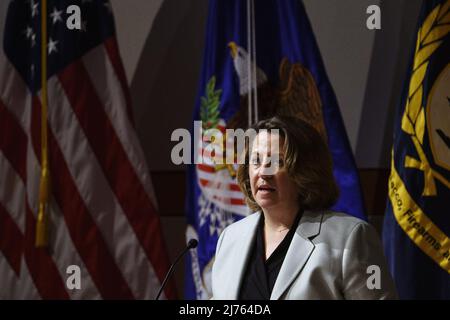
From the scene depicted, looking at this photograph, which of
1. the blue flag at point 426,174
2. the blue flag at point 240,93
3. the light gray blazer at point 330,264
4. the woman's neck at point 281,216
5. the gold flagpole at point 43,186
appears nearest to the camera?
the light gray blazer at point 330,264

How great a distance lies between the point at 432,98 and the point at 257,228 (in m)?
1.38

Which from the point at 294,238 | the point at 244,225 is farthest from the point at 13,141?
the point at 294,238

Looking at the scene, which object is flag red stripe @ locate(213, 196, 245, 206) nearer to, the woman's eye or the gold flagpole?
the gold flagpole

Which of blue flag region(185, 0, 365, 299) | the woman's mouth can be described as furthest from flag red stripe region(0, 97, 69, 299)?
the woman's mouth

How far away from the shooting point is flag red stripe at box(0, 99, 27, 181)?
355 centimetres

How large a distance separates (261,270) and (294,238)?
5.5 inches

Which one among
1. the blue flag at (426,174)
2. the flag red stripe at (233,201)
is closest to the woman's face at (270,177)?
the blue flag at (426,174)

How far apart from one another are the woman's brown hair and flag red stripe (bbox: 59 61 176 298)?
1.60 m

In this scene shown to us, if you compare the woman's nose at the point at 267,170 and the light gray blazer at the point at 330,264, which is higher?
the woman's nose at the point at 267,170

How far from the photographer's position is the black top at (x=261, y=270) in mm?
1836

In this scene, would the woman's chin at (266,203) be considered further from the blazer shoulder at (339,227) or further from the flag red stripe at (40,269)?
the flag red stripe at (40,269)

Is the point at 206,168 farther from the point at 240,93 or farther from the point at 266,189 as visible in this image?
the point at 266,189
